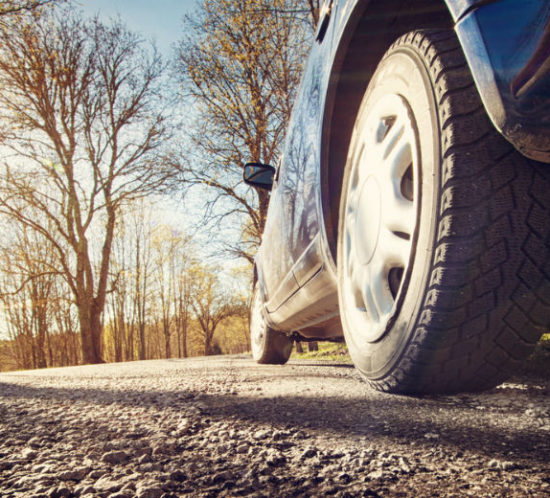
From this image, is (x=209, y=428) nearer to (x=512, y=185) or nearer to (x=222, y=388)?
(x=222, y=388)

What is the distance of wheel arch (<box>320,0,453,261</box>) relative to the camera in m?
1.32

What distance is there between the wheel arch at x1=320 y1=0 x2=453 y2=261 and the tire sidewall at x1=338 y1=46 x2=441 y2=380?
21 centimetres

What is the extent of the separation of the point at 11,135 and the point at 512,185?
15338 millimetres

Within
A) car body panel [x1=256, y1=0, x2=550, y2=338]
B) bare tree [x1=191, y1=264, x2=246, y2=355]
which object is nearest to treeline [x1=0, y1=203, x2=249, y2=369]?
bare tree [x1=191, y1=264, x2=246, y2=355]

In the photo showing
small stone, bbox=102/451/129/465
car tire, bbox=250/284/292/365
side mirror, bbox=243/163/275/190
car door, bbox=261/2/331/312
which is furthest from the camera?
car tire, bbox=250/284/292/365

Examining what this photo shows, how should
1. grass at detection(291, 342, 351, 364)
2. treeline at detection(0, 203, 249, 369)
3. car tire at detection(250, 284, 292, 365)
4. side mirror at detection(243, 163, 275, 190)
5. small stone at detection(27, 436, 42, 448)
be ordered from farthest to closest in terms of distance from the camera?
treeline at detection(0, 203, 249, 369) < grass at detection(291, 342, 351, 364) < car tire at detection(250, 284, 292, 365) < side mirror at detection(243, 163, 275, 190) < small stone at detection(27, 436, 42, 448)

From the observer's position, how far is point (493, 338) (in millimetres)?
978

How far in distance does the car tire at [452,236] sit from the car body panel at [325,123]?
6.0 inches

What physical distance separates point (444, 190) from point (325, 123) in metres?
0.87

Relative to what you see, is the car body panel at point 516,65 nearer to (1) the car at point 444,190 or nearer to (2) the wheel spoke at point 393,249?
(1) the car at point 444,190

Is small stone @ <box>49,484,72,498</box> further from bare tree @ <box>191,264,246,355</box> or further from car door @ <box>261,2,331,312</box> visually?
bare tree @ <box>191,264,246,355</box>

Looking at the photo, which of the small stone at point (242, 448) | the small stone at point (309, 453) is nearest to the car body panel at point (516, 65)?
the small stone at point (309, 453)

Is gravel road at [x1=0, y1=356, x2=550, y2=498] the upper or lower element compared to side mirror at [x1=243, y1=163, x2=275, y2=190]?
lower

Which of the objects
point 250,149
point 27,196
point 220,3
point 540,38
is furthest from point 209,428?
point 27,196
